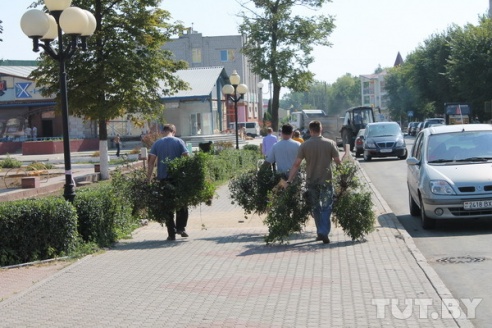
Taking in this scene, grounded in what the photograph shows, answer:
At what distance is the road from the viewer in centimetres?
803

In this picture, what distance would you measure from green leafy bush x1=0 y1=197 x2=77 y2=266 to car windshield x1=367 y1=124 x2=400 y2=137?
27.6 meters

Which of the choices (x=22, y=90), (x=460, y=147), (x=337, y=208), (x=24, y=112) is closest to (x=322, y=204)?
(x=337, y=208)

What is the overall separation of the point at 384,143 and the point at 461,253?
26.5 m

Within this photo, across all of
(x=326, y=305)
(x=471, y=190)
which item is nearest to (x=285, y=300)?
(x=326, y=305)

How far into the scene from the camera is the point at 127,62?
1073 inches

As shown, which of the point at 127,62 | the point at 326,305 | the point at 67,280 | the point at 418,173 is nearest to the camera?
the point at 326,305

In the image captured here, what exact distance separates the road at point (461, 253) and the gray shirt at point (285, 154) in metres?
2.20

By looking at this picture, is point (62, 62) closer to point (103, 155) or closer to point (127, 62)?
point (127, 62)

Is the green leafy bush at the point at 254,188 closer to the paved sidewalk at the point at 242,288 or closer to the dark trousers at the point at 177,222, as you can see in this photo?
the dark trousers at the point at 177,222

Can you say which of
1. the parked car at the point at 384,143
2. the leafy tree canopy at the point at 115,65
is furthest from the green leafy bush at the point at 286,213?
the parked car at the point at 384,143

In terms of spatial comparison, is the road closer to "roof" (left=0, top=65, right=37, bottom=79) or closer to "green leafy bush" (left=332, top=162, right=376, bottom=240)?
"green leafy bush" (left=332, top=162, right=376, bottom=240)

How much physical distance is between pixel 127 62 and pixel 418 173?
15.5 m

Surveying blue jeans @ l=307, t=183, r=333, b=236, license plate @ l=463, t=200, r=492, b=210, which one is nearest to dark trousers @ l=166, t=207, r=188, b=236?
blue jeans @ l=307, t=183, r=333, b=236

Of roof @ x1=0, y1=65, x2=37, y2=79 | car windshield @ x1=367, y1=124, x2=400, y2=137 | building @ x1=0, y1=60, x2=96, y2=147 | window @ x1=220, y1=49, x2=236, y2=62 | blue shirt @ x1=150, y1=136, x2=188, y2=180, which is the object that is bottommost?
car windshield @ x1=367, y1=124, x2=400, y2=137
